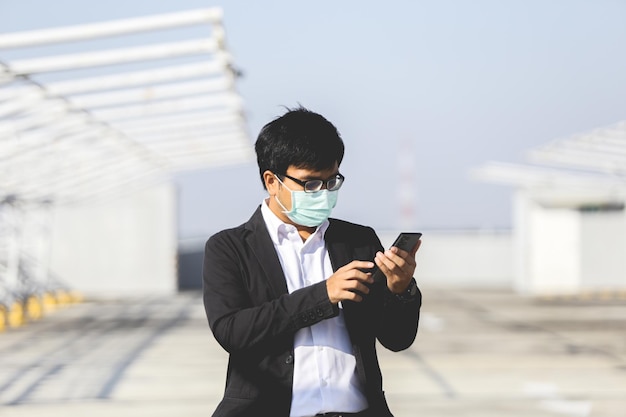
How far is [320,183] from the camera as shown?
2357 mm

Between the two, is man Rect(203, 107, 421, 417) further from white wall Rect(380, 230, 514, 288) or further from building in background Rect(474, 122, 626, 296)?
white wall Rect(380, 230, 514, 288)

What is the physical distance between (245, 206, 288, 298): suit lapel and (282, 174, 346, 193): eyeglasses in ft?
0.48

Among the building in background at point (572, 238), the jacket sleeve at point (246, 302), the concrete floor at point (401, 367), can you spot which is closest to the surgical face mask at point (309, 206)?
the jacket sleeve at point (246, 302)

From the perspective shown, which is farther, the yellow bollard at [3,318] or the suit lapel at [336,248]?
the yellow bollard at [3,318]

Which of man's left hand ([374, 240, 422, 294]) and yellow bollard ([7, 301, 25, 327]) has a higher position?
man's left hand ([374, 240, 422, 294])

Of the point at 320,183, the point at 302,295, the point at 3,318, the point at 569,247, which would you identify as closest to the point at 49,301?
the point at 3,318

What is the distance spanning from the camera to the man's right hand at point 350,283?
7.06 ft

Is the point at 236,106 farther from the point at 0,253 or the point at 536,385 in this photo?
the point at 0,253

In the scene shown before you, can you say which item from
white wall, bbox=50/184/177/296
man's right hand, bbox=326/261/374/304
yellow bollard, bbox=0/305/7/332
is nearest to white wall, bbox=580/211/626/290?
white wall, bbox=50/184/177/296

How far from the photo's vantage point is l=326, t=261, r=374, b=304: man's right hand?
2152 millimetres

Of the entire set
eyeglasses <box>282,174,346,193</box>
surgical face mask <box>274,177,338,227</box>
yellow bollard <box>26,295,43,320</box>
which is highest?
eyeglasses <box>282,174,346,193</box>

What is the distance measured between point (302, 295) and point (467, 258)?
1155 inches

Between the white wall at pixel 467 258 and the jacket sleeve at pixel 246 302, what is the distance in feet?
93.9

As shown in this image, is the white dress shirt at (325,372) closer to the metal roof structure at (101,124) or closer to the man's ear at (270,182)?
the man's ear at (270,182)
